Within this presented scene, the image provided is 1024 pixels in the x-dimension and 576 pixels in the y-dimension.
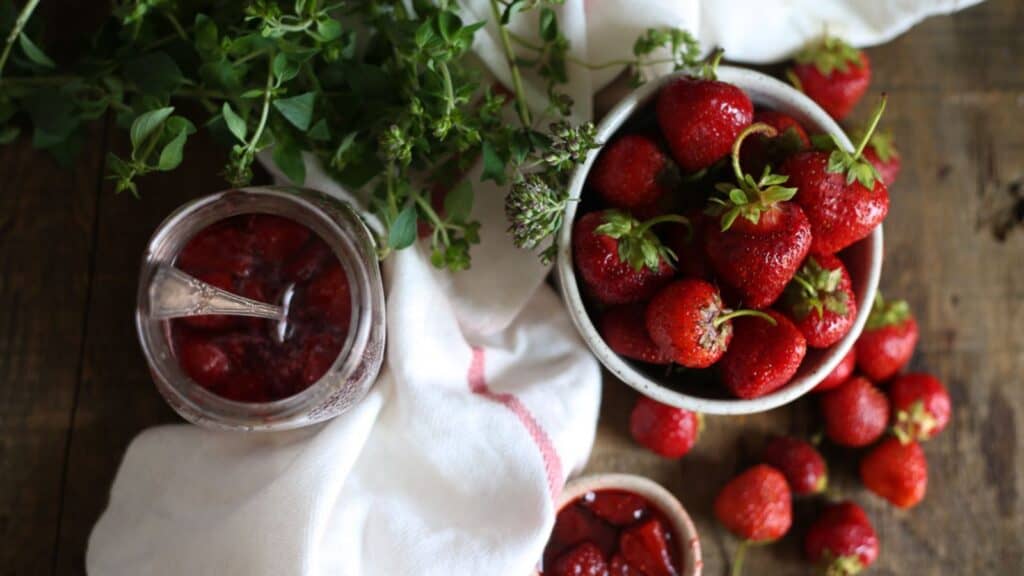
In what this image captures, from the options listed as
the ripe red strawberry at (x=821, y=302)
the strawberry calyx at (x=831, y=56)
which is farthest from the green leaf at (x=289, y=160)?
the strawberry calyx at (x=831, y=56)

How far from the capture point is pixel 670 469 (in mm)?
1100

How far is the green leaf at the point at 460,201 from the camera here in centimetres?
93

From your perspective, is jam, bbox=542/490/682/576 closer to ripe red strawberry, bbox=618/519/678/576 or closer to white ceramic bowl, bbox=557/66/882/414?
ripe red strawberry, bbox=618/519/678/576

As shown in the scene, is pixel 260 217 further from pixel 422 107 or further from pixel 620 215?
pixel 620 215

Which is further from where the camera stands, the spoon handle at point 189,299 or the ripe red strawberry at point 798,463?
the ripe red strawberry at point 798,463

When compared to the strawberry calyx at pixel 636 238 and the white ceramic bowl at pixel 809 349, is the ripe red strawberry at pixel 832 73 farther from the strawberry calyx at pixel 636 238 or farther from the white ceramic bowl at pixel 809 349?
the strawberry calyx at pixel 636 238

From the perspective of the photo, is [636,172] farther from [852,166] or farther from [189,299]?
[189,299]

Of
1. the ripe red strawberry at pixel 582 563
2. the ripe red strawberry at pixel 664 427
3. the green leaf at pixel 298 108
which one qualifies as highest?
the green leaf at pixel 298 108

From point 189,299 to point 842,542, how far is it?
732 mm

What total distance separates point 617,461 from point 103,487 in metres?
0.57

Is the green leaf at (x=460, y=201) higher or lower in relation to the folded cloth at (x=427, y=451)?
higher

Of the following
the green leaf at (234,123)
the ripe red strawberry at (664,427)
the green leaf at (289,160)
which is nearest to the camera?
the green leaf at (234,123)

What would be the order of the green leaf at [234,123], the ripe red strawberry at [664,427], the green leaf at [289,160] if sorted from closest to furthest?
the green leaf at [234,123] < the green leaf at [289,160] < the ripe red strawberry at [664,427]

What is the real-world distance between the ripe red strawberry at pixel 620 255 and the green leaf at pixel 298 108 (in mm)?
268
